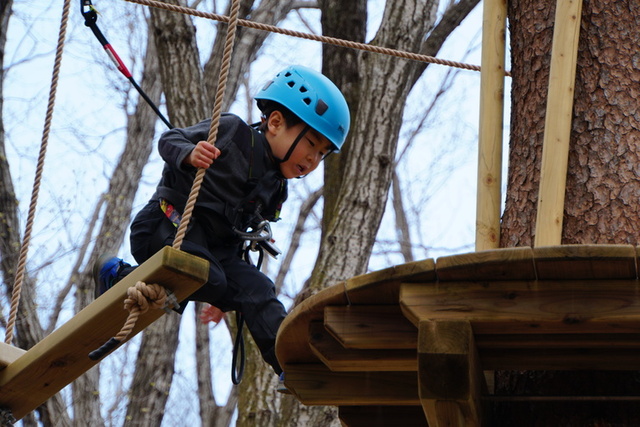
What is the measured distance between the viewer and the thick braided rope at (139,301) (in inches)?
105

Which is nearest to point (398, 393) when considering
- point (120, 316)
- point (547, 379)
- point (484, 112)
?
point (547, 379)

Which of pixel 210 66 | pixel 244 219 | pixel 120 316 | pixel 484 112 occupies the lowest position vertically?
pixel 120 316

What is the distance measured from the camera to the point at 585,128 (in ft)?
10.1

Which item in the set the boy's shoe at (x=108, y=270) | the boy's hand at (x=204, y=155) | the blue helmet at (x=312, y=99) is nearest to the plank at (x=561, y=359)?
the boy's hand at (x=204, y=155)

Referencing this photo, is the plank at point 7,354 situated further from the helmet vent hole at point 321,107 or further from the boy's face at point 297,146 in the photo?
the helmet vent hole at point 321,107

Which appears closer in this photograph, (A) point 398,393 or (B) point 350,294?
(B) point 350,294

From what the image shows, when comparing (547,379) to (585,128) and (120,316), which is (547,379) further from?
(120,316)

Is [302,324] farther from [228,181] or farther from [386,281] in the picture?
[228,181]

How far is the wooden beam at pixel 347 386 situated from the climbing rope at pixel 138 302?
502 mm

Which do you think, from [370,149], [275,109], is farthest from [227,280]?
[370,149]

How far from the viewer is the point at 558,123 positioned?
119 inches

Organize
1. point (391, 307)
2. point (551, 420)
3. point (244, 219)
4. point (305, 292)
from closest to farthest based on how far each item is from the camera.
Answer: point (391, 307) → point (551, 420) → point (244, 219) → point (305, 292)

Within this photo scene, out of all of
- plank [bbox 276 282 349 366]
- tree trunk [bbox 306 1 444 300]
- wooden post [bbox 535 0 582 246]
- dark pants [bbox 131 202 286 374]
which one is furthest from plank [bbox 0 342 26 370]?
tree trunk [bbox 306 1 444 300]

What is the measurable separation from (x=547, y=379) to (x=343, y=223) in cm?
296
